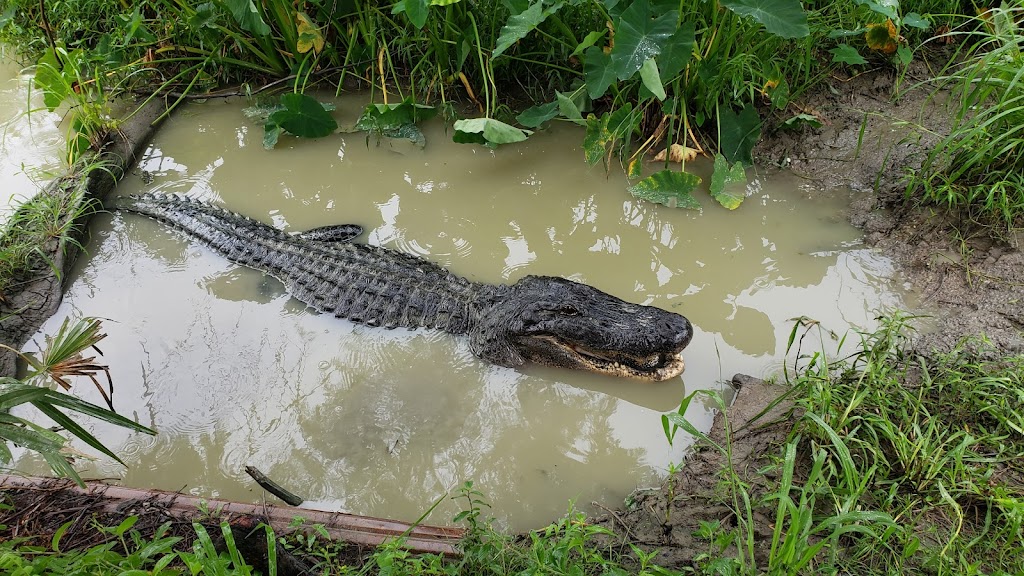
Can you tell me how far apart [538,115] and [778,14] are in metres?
1.76

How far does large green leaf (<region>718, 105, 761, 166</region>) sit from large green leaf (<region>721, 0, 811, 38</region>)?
875mm

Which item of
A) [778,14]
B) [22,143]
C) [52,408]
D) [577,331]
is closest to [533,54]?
[778,14]

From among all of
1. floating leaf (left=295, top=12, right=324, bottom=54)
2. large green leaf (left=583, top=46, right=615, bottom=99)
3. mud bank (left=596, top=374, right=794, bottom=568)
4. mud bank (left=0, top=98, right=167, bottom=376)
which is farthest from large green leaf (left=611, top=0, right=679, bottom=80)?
mud bank (left=0, top=98, right=167, bottom=376)

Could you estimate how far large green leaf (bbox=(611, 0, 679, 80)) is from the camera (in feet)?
11.7

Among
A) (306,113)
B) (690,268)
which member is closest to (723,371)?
(690,268)

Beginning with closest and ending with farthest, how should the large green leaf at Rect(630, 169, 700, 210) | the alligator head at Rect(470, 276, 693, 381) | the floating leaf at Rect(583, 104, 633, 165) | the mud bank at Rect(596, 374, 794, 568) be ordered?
the mud bank at Rect(596, 374, 794, 568) → the alligator head at Rect(470, 276, 693, 381) → the large green leaf at Rect(630, 169, 700, 210) → the floating leaf at Rect(583, 104, 633, 165)

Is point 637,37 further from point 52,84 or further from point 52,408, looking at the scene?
point 52,84

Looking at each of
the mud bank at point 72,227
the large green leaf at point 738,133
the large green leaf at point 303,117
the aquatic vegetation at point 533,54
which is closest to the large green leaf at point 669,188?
the aquatic vegetation at point 533,54

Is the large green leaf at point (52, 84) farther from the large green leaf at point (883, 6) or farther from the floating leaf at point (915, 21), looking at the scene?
the floating leaf at point (915, 21)

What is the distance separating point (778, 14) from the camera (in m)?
3.50

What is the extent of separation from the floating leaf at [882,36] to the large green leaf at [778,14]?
138 cm

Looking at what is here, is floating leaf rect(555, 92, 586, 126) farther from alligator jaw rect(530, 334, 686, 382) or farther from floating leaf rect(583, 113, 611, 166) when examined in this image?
alligator jaw rect(530, 334, 686, 382)

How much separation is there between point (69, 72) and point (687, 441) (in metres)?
5.35

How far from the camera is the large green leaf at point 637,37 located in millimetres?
3568
